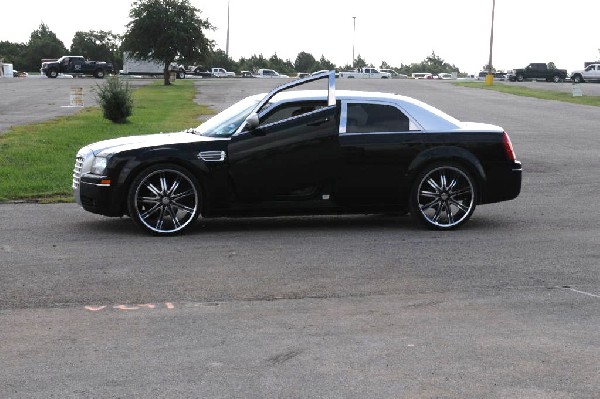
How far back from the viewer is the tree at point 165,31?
66.1 m

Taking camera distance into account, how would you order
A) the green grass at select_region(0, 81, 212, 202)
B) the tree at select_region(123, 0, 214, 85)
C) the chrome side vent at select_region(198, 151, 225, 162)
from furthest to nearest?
the tree at select_region(123, 0, 214, 85)
the green grass at select_region(0, 81, 212, 202)
the chrome side vent at select_region(198, 151, 225, 162)

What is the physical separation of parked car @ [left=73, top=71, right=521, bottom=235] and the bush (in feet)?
52.0

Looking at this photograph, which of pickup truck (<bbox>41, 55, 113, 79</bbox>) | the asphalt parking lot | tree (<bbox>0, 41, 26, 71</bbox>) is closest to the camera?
the asphalt parking lot

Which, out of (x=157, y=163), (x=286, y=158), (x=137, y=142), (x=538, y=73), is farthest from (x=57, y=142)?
(x=538, y=73)

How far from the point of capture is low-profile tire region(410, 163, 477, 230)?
34.1 feet

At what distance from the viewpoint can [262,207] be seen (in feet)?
33.3

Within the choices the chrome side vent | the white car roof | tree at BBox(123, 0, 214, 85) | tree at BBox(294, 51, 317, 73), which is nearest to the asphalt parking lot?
the chrome side vent

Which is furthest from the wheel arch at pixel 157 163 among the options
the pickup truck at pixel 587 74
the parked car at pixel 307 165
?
the pickup truck at pixel 587 74

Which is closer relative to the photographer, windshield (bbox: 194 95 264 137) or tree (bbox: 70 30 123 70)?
windshield (bbox: 194 95 264 137)

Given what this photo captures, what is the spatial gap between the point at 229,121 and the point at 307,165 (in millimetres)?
1044

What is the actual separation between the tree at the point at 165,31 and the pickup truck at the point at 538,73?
34825mm

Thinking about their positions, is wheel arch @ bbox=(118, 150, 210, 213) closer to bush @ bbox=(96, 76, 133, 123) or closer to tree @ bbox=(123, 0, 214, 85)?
bush @ bbox=(96, 76, 133, 123)

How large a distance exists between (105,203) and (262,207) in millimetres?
1637

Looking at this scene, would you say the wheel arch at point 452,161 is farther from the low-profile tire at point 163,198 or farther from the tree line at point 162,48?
the tree line at point 162,48
